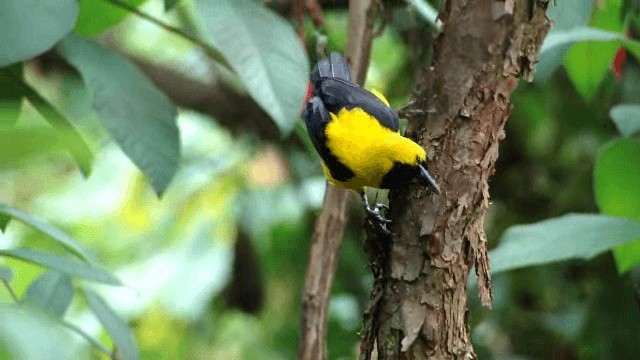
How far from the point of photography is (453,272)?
911 mm

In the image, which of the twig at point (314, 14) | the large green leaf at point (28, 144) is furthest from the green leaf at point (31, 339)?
the twig at point (314, 14)

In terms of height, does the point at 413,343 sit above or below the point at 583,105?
below

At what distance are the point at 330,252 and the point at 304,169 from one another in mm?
985

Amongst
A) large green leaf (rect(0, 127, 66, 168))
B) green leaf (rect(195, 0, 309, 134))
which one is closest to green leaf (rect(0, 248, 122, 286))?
green leaf (rect(195, 0, 309, 134))

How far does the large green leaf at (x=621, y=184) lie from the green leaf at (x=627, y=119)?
2.7 inches

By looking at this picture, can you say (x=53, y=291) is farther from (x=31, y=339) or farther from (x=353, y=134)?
(x=31, y=339)

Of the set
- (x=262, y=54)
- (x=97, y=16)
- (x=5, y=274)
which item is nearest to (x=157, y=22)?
(x=97, y=16)

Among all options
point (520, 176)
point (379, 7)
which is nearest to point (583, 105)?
point (520, 176)

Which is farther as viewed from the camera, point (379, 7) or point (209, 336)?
point (209, 336)

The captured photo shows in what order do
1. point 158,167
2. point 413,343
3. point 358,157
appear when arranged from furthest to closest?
point 158,167, point 358,157, point 413,343

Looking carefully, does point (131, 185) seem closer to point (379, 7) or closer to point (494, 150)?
point (379, 7)

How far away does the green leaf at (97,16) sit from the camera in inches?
49.4

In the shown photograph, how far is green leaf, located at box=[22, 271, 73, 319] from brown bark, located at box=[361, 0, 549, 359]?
0.44m

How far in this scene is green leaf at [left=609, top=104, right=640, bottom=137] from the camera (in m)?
1.33
